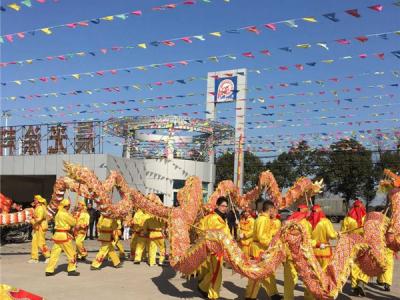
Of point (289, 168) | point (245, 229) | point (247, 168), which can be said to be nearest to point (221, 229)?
point (245, 229)

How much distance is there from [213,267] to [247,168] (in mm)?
34429

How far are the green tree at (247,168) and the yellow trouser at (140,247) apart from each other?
3019 centimetres

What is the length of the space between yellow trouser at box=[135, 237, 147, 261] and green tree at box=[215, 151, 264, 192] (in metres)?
30.2

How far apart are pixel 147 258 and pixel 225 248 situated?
5771 mm

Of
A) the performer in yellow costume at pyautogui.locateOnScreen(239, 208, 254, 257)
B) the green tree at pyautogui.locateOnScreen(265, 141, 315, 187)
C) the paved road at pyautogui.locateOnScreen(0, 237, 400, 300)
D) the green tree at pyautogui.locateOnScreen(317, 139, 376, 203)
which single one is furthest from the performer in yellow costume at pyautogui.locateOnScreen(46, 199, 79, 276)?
the green tree at pyautogui.locateOnScreen(265, 141, 315, 187)

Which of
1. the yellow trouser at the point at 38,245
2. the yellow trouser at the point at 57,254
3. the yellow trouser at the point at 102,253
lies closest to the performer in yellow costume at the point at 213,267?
the yellow trouser at the point at 57,254

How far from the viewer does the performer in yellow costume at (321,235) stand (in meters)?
7.52

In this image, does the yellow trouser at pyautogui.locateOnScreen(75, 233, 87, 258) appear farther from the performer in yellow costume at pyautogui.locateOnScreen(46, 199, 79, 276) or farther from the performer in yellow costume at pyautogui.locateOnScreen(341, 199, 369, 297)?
the performer in yellow costume at pyautogui.locateOnScreen(341, 199, 369, 297)

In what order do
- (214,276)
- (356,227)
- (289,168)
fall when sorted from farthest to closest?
(289,168) → (356,227) → (214,276)

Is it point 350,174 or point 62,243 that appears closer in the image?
point 62,243

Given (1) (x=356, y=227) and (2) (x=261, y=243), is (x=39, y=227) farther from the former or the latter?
(1) (x=356, y=227)

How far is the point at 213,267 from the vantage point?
7797 millimetres

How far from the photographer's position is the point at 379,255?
698 cm

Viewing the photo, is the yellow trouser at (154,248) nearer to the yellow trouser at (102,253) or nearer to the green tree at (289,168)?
the yellow trouser at (102,253)
